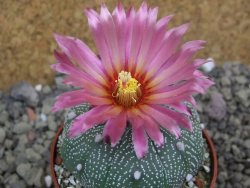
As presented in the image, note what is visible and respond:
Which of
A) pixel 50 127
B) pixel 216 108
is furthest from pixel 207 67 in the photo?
pixel 50 127

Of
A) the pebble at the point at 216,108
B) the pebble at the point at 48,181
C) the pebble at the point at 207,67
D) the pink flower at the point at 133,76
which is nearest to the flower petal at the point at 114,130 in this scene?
the pink flower at the point at 133,76

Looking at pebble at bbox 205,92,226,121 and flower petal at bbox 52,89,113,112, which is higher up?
flower petal at bbox 52,89,113,112

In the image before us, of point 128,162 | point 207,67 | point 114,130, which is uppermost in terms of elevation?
point 114,130

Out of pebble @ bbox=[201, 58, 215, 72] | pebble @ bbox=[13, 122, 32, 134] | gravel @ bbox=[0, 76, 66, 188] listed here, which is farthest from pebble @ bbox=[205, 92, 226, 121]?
pebble @ bbox=[13, 122, 32, 134]

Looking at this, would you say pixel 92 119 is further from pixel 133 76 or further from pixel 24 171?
pixel 24 171

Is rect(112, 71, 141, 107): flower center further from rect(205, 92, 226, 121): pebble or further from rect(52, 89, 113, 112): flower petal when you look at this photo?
rect(205, 92, 226, 121): pebble

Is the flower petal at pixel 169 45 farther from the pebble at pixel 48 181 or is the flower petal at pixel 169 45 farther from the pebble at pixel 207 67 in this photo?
the pebble at pixel 207 67
